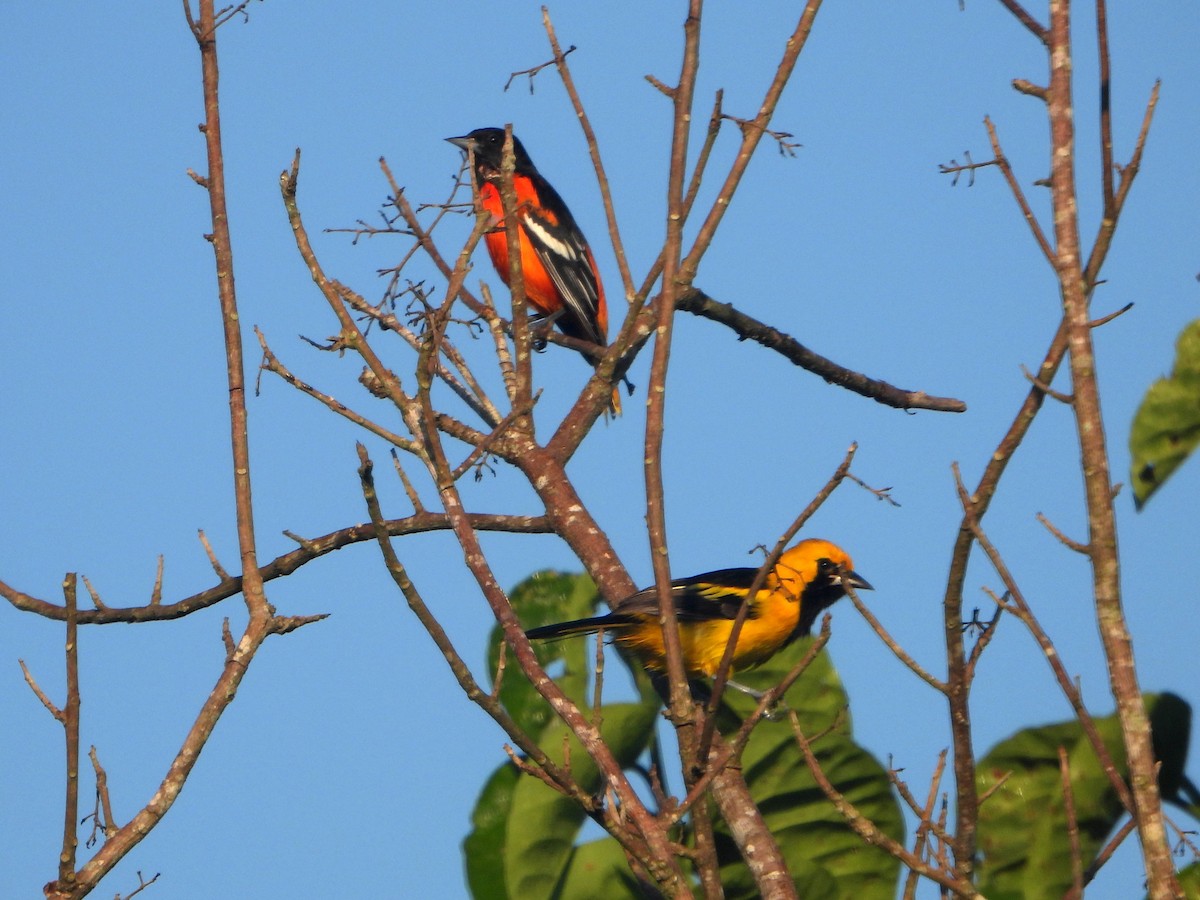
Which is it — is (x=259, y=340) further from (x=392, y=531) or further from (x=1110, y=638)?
(x=1110, y=638)

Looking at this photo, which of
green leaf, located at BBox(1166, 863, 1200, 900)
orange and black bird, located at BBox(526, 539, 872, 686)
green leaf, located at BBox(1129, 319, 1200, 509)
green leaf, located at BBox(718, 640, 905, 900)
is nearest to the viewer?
green leaf, located at BBox(1166, 863, 1200, 900)

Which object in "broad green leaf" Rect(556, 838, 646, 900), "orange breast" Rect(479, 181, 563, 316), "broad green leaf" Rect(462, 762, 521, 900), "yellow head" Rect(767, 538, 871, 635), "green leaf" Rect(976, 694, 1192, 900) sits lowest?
"green leaf" Rect(976, 694, 1192, 900)

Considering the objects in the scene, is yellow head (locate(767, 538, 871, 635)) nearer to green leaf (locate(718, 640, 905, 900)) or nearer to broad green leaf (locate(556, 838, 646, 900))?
green leaf (locate(718, 640, 905, 900))

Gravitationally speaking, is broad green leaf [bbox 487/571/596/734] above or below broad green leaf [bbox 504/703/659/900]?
above

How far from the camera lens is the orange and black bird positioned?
4.88 m

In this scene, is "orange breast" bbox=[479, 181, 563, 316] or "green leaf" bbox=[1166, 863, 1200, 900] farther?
"orange breast" bbox=[479, 181, 563, 316]

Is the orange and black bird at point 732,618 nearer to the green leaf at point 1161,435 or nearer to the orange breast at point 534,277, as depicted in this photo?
the green leaf at point 1161,435

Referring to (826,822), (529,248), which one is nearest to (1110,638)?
(826,822)

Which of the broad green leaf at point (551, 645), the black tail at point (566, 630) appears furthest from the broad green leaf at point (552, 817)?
the black tail at point (566, 630)

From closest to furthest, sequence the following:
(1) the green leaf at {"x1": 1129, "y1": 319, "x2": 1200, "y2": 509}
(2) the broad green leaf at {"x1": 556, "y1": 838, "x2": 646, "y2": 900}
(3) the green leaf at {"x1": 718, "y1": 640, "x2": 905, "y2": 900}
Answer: (1) the green leaf at {"x1": 1129, "y1": 319, "x2": 1200, "y2": 509} < (3) the green leaf at {"x1": 718, "y1": 640, "x2": 905, "y2": 900} < (2) the broad green leaf at {"x1": 556, "y1": 838, "x2": 646, "y2": 900}

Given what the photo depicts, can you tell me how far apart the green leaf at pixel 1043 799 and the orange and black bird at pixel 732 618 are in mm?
876

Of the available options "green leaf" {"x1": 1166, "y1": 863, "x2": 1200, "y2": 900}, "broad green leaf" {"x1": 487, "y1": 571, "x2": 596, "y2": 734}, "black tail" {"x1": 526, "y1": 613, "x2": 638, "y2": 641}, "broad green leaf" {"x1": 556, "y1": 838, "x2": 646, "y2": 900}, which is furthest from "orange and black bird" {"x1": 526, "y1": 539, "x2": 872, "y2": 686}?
"green leaf" {"x1": 1166, "y1": 863, "x2": 1200, "y2": 900}

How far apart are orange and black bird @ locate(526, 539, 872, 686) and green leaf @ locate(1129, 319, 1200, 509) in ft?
3.53

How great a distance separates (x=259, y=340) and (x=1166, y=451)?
10.1 feet
